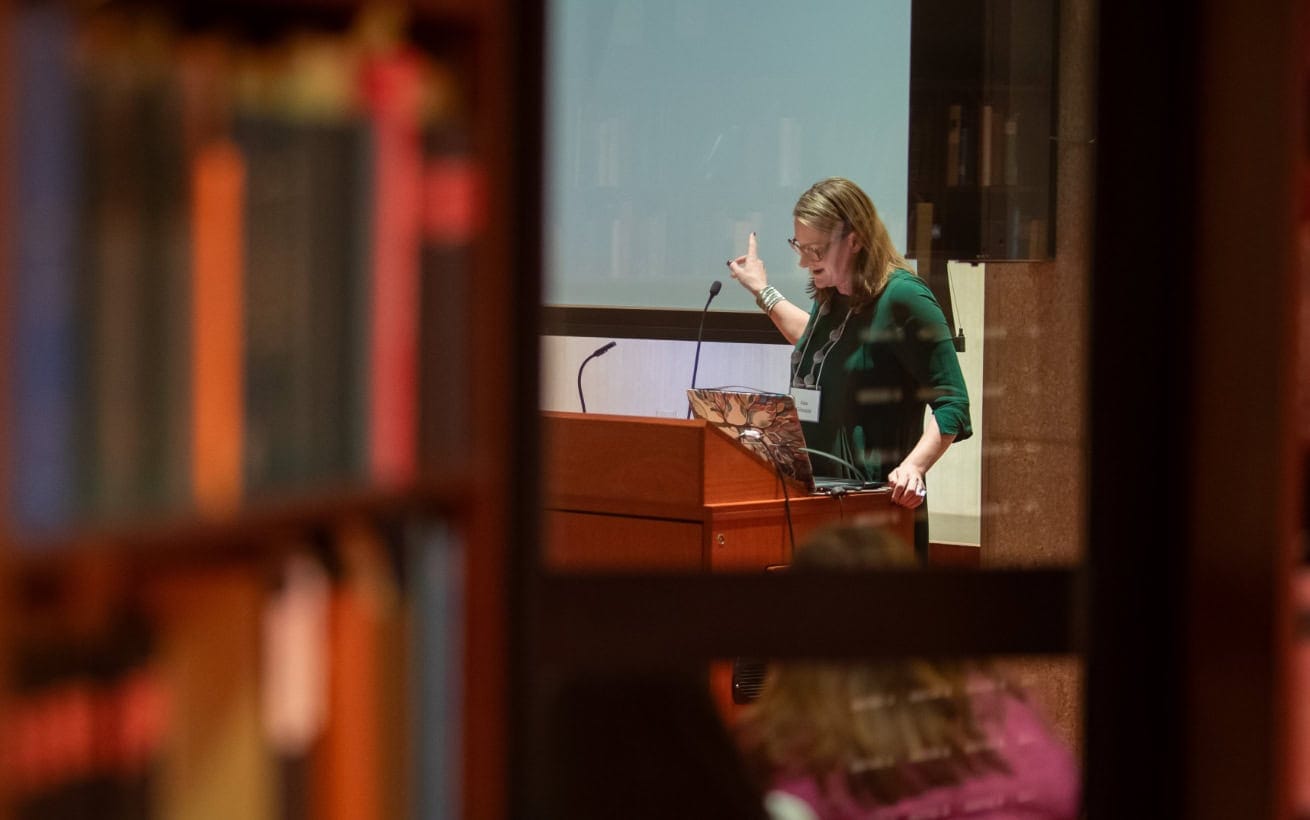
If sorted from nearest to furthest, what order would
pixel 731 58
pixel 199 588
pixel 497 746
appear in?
pixel 199 588, pixel 497 746, pixel 731 58

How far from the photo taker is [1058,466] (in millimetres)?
3186

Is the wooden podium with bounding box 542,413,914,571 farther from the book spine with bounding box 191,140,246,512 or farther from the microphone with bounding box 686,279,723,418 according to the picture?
the book spine with bounding box 191,140,246,512

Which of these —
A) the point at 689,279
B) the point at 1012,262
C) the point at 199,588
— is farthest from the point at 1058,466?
the point at 199,588

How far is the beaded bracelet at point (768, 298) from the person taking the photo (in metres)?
3.07

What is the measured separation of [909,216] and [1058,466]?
2.29 ft

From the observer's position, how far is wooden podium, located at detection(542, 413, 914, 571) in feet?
9.45

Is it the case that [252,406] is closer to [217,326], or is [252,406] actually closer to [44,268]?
[217,326]

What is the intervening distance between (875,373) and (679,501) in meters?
0.51

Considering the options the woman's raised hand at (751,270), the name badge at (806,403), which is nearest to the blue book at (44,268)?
the name badge at (806,403)

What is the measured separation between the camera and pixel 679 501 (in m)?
2.91

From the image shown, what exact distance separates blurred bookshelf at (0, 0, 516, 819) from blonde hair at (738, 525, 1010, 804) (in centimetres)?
88

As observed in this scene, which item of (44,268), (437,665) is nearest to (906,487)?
(437,665)

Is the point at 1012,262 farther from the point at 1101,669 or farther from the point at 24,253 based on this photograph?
the point at 24,253

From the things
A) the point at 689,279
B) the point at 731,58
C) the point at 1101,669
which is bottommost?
the point at 1101,669
